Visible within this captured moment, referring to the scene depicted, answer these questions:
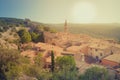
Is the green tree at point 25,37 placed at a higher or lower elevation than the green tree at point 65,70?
higher

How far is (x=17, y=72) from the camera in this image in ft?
69.1

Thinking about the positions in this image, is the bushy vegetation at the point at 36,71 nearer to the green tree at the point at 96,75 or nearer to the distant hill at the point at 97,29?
the green tree at the point at 96,75

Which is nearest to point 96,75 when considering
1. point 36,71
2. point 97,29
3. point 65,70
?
point 65,70

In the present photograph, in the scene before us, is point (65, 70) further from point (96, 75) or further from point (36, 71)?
point (96, 75)

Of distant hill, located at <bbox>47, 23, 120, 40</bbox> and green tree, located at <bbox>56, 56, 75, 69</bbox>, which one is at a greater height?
green tree, located at <bbox>56, 56, 75, 69</bbox>

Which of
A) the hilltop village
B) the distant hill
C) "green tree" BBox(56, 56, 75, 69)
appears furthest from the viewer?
the distant hill

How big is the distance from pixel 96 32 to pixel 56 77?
46.1m

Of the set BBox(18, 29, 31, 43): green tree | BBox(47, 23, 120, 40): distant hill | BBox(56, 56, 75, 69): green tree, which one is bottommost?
BBox(47, 23, 120, 40): distant hill

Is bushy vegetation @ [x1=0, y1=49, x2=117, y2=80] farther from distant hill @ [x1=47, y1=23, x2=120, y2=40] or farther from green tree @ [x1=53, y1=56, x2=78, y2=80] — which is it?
distant hill @ [x1=47, y1=23, x2=120, y2=40]

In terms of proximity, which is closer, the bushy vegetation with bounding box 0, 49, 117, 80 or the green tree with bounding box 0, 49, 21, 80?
the green tree with bounding box 0, 49, 21, 80

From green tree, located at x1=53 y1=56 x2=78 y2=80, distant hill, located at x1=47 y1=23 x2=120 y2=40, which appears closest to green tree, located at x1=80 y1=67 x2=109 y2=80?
green tree, located at x1=53 y1=56 x2=78 y2=80

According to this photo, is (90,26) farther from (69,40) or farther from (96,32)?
(69,40)

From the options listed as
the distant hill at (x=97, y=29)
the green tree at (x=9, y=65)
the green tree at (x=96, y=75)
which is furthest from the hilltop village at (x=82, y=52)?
the distant hill at (x=97, y=29)

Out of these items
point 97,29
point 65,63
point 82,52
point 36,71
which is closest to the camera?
point 36,71
